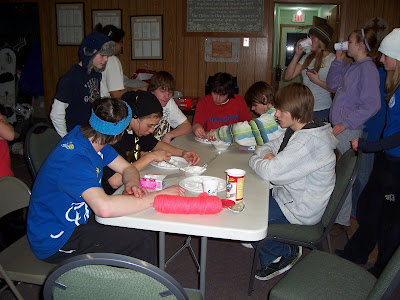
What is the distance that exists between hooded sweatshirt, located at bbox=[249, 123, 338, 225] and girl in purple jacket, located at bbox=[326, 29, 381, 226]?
872mm

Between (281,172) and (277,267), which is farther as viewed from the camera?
(277,267)

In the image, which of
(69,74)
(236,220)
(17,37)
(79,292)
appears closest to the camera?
(79,292)

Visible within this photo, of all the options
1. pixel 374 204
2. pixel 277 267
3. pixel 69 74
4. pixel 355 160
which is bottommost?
pixel 277 267

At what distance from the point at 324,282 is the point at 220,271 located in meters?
1.02

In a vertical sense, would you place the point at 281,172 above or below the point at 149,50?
below

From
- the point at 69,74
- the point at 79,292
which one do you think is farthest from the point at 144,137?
the point at 79,292

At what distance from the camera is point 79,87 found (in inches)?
107

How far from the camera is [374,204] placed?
7.89ft

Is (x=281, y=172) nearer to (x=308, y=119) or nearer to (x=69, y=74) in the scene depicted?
(x=308, y=119)

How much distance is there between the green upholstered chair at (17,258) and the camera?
5.04 feet

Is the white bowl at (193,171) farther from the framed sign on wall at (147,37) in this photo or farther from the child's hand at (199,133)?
the framed sign on wall at (147,37)

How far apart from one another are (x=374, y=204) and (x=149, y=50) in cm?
386

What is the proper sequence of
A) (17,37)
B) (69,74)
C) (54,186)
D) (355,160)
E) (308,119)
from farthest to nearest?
(17,37) → (69,74) → (308,119) → (355,160) → (54,186)

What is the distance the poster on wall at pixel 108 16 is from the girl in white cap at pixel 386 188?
3.90 metres
